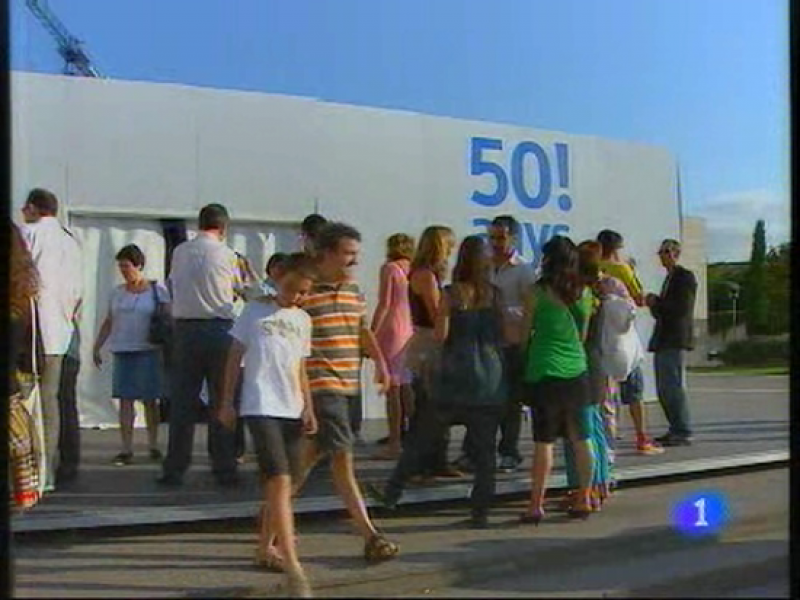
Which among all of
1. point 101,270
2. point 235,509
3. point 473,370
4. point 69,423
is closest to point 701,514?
point 473,370

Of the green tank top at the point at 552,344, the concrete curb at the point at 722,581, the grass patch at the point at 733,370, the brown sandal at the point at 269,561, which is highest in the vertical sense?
the green tank top at the point at 552,344

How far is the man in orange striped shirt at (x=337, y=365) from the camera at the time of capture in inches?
216

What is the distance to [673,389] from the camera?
8.89m

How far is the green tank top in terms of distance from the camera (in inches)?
251

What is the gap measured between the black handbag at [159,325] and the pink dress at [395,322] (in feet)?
5.03

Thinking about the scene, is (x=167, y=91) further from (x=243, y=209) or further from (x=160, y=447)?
(x=160, y=447)

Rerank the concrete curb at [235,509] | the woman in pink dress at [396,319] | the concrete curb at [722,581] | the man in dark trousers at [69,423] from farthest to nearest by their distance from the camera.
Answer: the woman in pink dress at [396,319] < the man in dark trousers at [69,423] < the concrete curb at [235,509] < the concrete curb at [722,581]

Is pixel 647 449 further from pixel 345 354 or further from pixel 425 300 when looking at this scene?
pixel 345 354

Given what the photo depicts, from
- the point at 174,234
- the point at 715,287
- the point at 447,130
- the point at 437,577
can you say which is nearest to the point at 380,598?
the point at 437,577

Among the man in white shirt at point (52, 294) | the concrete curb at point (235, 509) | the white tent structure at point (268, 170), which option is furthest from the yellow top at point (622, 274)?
the man in white shirt at point (52, 294)

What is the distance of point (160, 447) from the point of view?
26.9 ft

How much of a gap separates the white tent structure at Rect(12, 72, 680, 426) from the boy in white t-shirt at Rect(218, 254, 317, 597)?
3.83 metres

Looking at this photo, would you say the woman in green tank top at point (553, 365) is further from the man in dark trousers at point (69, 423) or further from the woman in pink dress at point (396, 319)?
the man in dark trousers at point (69, 423)

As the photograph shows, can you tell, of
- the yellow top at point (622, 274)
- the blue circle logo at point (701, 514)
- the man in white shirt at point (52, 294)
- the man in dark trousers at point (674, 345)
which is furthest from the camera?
the man in dark trousers at point (674, 345)
